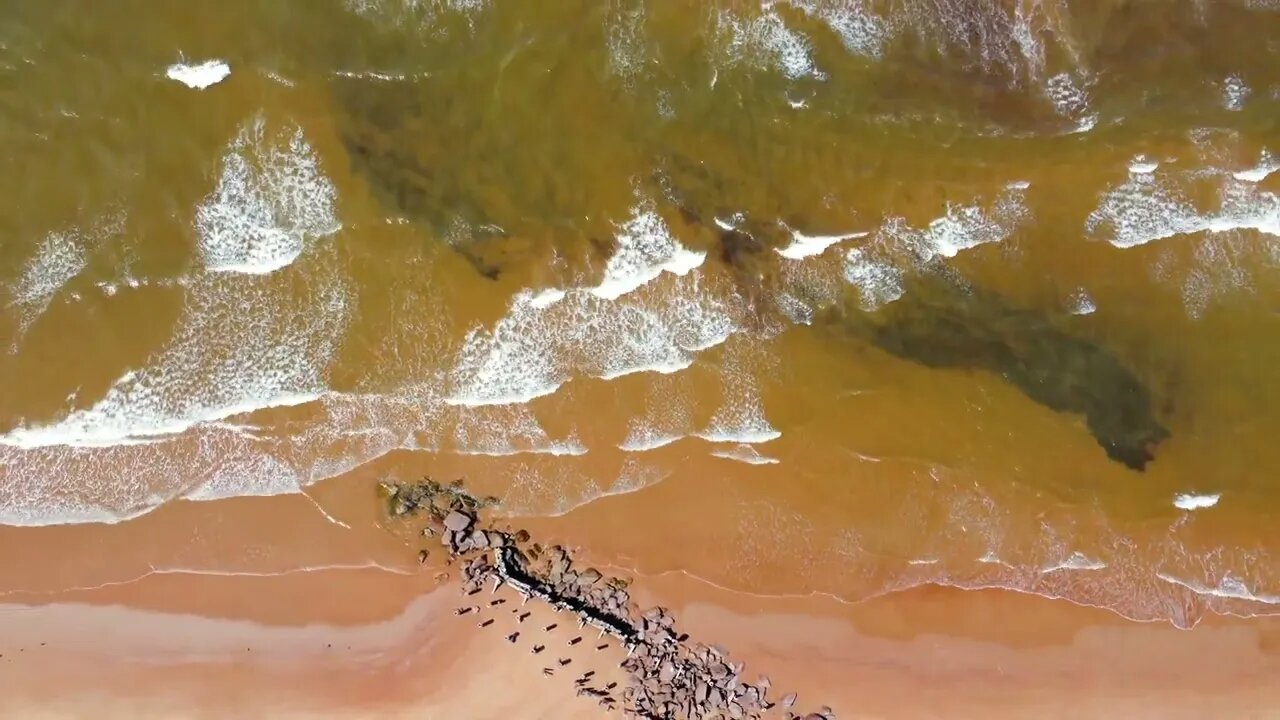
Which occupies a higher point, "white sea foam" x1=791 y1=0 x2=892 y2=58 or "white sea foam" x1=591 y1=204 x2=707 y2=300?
"white sea foam" x1=791 y1=0 x2=892 y2=58

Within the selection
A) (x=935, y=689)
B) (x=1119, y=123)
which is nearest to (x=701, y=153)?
(x=1119, y=123)

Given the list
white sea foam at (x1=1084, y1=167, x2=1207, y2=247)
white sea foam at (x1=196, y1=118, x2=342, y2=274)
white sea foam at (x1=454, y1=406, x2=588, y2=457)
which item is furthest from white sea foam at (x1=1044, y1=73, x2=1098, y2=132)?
white sea foam at (x1=196, y1=118, x2=342, y2=274)

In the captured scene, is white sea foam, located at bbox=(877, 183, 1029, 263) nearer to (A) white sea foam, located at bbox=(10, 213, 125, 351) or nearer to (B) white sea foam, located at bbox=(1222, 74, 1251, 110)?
(B) white sea foam, located at bbox=(1222, 74, 1251, 110)

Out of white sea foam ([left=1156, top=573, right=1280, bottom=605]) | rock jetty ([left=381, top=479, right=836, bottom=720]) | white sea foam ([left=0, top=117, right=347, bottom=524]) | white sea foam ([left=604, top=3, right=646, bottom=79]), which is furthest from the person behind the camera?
white sea foam ([left=604, top=3, right=646, bottom=79])

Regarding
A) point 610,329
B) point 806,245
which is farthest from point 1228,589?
point 610,329

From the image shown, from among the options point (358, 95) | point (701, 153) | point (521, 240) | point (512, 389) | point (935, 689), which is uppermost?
point (358, 95)

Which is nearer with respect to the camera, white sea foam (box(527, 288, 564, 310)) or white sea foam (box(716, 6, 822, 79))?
white sea foam (box(527, 288, 564, 310))

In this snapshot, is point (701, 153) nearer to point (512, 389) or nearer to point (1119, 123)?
point (512, 389)
